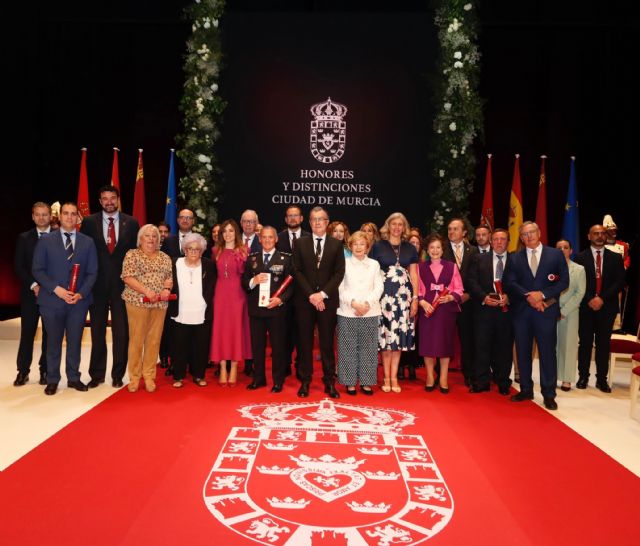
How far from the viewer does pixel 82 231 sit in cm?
535

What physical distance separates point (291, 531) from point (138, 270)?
118 inches

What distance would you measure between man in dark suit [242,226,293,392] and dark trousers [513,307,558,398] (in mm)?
2105

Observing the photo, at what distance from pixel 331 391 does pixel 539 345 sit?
6.17 ft

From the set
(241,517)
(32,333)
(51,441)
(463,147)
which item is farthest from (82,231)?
(463,147)

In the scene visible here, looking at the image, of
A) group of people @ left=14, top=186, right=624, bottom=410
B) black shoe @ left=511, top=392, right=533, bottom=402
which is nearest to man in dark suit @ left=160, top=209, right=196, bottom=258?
group of people @ left=14, top=186, right=624, bottom=410

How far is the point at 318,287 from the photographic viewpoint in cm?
521

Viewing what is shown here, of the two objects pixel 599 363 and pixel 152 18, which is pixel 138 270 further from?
pixel 152 18

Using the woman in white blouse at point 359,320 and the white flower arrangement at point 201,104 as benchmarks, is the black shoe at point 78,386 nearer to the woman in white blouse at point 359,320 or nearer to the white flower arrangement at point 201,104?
the woman in white blouse at point 359,320

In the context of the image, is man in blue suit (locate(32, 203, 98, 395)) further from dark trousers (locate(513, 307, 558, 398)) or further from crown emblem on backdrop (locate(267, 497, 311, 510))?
dark trousers (locate(513, 307, 558, 398))

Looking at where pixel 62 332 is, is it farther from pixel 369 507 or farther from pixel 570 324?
pixel 570 324

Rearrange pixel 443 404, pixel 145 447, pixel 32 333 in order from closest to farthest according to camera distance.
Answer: pixel 145 447 → pixel 443 404 → pixel 32 333

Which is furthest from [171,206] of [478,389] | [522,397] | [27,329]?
[522,397]

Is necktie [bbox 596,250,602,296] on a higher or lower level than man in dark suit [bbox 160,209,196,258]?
lower

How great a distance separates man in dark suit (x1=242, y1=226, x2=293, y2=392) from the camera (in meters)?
5.24
